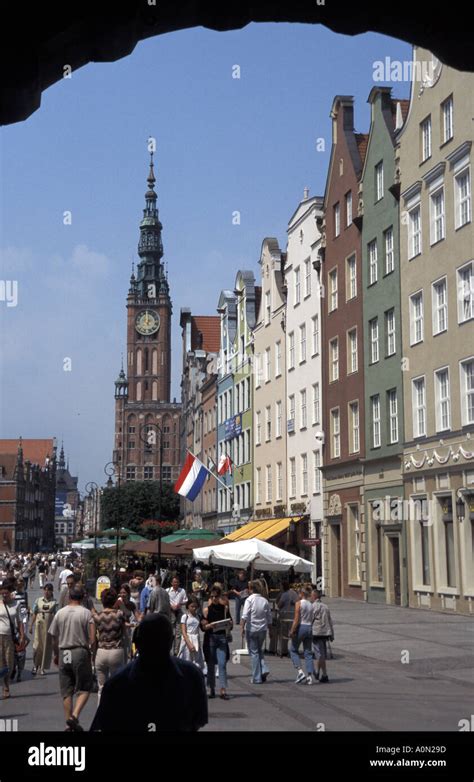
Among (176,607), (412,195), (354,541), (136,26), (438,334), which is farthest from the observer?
(354,541)

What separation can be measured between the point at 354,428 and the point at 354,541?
440 cm

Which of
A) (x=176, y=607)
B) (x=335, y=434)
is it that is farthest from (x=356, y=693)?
(x=335, y=434)

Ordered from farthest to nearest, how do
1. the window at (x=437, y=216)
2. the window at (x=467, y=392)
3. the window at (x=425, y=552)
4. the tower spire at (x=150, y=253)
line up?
the tower spire at (x=150, y=253), the window at (x=425, y=552), the window at (x=437, y=216), the window at (x=467, y=392)

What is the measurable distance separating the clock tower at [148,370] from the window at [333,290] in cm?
14084

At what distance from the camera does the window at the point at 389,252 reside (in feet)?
122

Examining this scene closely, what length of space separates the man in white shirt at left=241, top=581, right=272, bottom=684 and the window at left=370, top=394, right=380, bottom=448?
20.9 meters

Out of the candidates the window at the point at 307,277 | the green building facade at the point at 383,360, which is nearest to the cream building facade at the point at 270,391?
the window at the point at 307,277

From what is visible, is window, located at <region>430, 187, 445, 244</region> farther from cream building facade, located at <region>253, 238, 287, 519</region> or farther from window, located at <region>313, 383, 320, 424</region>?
cream building facade, located at <region>253, 238, 287, 519</region>

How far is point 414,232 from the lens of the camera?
3488cm

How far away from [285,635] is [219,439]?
47.1 meters

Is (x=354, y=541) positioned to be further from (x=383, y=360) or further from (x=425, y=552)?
(x=383, y=360)

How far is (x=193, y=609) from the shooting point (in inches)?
648

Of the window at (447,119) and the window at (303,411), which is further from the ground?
the window at (447,119)

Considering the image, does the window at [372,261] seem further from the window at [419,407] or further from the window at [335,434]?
the window at [335,434]
